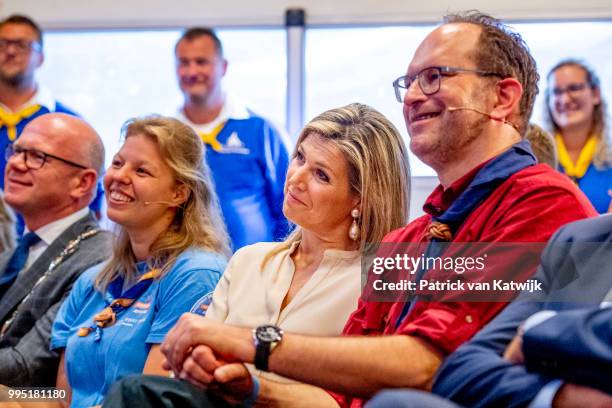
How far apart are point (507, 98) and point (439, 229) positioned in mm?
354

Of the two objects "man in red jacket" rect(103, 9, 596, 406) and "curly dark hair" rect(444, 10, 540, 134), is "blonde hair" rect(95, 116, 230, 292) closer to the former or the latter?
"man in red jacket" rect(103, 9, 596, 406)

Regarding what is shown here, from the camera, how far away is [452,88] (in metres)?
1.85

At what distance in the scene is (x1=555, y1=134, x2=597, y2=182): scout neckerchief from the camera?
331 cm

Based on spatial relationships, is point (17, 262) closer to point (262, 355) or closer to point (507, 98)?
point (262, 355)

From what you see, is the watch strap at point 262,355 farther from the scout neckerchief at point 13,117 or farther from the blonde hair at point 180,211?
the scout neckerchief at point 13,117

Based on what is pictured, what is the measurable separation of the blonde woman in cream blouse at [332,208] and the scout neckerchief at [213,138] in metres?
1.67

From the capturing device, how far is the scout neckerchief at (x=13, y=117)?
13.0 ft

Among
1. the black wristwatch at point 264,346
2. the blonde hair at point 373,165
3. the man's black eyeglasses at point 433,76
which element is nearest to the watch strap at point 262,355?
the black wristwatch at point 264,346

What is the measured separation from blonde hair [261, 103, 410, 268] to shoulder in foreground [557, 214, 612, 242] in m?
0.59

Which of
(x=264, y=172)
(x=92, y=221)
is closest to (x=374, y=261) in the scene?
(x=92, y=221)

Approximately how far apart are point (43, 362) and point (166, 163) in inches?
26.1

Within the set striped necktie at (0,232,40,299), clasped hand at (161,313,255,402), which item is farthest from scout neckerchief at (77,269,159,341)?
clasped hand at (161,313,255,402)

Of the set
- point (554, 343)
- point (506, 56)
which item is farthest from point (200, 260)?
point (554, 343)

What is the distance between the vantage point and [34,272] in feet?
9.23
